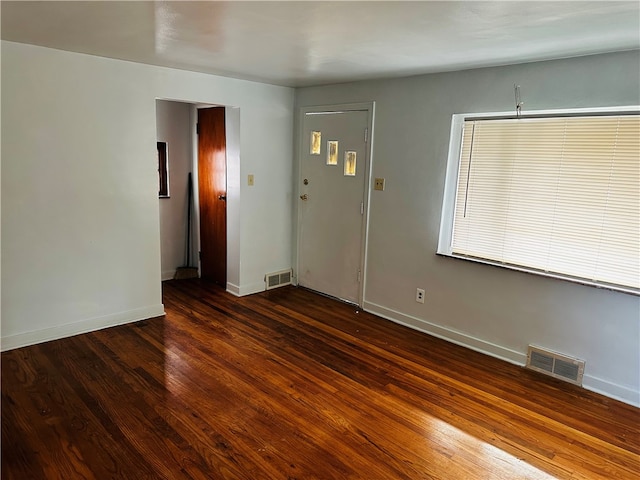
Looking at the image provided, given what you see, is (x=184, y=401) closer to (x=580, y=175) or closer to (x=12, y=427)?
(x=12, y=427)

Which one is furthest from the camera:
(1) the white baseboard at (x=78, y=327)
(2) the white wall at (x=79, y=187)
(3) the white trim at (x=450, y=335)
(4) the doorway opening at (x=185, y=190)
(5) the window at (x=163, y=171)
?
(5) the window at (x=163, y=171)

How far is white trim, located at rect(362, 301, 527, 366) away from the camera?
3201 mm

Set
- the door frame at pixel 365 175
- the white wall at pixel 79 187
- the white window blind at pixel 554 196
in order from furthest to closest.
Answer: the door frame at pixel 365 175
the white wall at pixel 79 187
the white window blind at pixel 554 196

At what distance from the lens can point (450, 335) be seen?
3537 mm

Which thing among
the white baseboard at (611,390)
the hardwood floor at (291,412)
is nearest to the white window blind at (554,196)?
the white baseboard at (611,390)

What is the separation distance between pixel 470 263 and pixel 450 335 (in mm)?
650

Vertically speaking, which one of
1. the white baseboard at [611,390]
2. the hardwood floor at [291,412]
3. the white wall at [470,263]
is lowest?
the hardwood floor at [291,412]

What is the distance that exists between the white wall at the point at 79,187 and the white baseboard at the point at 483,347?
85.1 inches

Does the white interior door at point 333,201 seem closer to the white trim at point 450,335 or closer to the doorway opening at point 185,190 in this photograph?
the white trim at point 450,335

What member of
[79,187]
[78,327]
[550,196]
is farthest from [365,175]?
[78,327]

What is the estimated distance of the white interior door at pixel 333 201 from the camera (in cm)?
407

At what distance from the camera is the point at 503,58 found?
110 inches

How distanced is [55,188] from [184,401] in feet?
6.16

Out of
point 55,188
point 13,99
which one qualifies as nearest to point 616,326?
point 55,188
